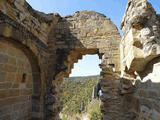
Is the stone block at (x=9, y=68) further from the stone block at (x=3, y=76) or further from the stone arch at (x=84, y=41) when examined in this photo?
the stone arch at (x=84, y=41)

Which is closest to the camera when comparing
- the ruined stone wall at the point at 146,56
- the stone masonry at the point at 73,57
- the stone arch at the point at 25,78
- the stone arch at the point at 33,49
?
the ruined stone wall at the point at 146,56

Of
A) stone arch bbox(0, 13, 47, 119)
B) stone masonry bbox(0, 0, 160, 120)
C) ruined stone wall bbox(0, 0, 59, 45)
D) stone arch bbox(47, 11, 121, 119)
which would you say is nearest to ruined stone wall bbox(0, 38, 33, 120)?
stone masonry bbox(0, 0, 160, 120)

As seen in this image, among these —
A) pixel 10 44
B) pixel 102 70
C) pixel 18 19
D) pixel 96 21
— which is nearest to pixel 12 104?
pixel 10 44

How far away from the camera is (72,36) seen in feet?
12.7

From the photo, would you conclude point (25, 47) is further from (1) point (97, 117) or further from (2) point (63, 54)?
(1) point (97, 117)

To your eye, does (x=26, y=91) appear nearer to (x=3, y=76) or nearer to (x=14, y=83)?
(x=14, y=83)

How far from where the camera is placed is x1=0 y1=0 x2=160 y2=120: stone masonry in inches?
69.7

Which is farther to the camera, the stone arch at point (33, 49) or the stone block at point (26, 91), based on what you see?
the stone block at point (26, 91)

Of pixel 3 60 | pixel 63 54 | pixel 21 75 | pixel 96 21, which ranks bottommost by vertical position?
pixel 21 75

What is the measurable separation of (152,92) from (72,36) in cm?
296

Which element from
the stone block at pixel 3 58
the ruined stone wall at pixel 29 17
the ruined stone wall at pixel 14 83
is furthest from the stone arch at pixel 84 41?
the stone block at pixel 3 58

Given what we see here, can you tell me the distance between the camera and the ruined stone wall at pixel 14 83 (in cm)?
230

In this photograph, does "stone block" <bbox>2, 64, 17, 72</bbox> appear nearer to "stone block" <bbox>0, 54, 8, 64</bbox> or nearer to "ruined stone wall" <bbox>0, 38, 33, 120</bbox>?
"ruined stone wall" <bbox>0, 38, 33, 120</bbox>

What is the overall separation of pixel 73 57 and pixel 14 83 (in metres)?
2.13
